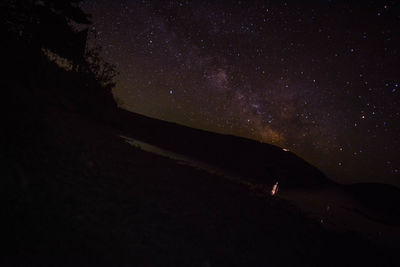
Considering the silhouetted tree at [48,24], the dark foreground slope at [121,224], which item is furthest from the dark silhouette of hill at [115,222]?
the silhouetted tree at [48,24]

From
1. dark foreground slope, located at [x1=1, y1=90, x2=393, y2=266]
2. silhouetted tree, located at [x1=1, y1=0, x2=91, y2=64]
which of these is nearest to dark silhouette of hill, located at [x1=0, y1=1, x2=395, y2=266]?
dark foreground slope, located at [x1=1, y1=90, x2=393, y2=266]

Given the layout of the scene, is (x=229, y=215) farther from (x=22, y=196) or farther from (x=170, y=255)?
(x=22, y=196)

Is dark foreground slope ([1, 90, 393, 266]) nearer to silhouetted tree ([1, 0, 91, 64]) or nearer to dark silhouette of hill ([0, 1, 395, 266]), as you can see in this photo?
dark silhouette of hill ([0, 1, 395, 266])

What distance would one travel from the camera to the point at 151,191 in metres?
7.61

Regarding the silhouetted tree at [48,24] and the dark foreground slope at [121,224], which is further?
the silhouetted tree at [48,24]

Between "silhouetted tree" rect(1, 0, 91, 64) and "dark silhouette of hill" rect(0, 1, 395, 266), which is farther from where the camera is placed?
"silhouetted tree" rect(1, 0, 91, 64)

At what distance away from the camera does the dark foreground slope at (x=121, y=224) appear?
344 centimetres

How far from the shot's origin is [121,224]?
4648 mm

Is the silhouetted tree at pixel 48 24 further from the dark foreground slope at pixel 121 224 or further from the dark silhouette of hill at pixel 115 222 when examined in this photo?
the dark foreground slope at pixel 121 224

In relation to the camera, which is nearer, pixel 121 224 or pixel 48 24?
pixel 121 224

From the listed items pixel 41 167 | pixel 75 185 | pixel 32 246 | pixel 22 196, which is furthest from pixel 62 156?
pixel 32 246

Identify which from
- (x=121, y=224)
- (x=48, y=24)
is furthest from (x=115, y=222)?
(x=48, y=24)

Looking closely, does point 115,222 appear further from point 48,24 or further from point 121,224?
point 48,24

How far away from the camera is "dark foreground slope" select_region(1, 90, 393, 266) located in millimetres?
3438
